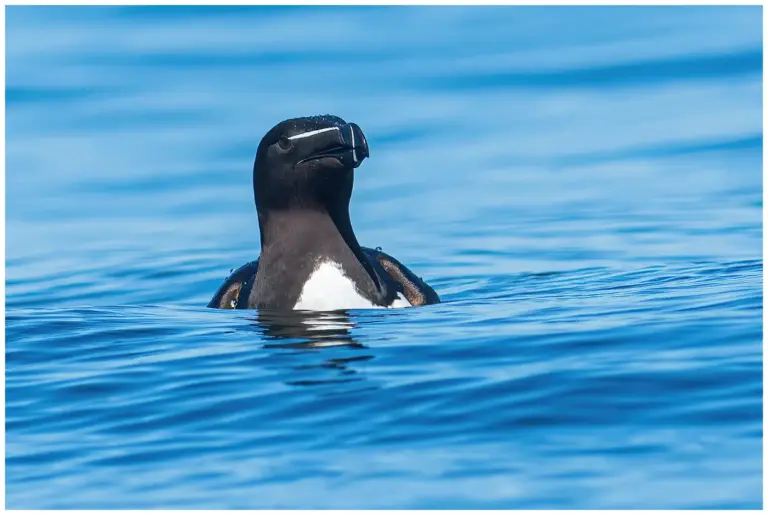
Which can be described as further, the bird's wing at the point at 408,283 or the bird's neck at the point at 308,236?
the bird's wing at the point at 408,283

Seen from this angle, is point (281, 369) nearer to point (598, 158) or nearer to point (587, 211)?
point (587, 211)

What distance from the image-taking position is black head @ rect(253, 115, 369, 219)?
31.2 ft

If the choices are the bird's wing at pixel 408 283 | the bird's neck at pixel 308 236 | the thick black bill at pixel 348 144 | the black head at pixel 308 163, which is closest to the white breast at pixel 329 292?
the bird's neck at pixel 308 236

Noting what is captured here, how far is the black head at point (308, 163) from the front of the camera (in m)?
9.52

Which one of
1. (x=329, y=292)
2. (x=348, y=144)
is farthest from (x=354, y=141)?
(x=329, y=292)

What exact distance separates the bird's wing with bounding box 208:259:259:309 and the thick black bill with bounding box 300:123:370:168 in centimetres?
108

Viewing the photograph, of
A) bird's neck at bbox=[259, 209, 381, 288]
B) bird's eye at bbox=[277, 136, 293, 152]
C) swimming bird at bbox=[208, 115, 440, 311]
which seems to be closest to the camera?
swimming bird at bbox=[208, 115, 440, 311]

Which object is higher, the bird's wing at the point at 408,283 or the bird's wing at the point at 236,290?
the bird's wing at the point at 408,283

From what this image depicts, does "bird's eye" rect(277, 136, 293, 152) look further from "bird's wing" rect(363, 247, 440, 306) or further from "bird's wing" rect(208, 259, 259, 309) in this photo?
"bird's wing" rect(363, 247, 440, 306)

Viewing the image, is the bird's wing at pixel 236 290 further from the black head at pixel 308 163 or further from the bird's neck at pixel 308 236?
the black head at pixel 308 163

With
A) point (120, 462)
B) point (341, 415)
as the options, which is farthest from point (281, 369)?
point (120, 462)

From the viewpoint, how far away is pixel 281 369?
7707 mm

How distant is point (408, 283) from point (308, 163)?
114 cm

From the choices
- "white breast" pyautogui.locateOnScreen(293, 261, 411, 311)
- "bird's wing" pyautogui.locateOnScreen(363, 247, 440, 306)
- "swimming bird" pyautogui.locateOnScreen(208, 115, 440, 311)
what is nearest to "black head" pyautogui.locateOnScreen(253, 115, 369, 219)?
"swimming bird" pyautogui.locateOnScreen(208, 115, 440, 311)
